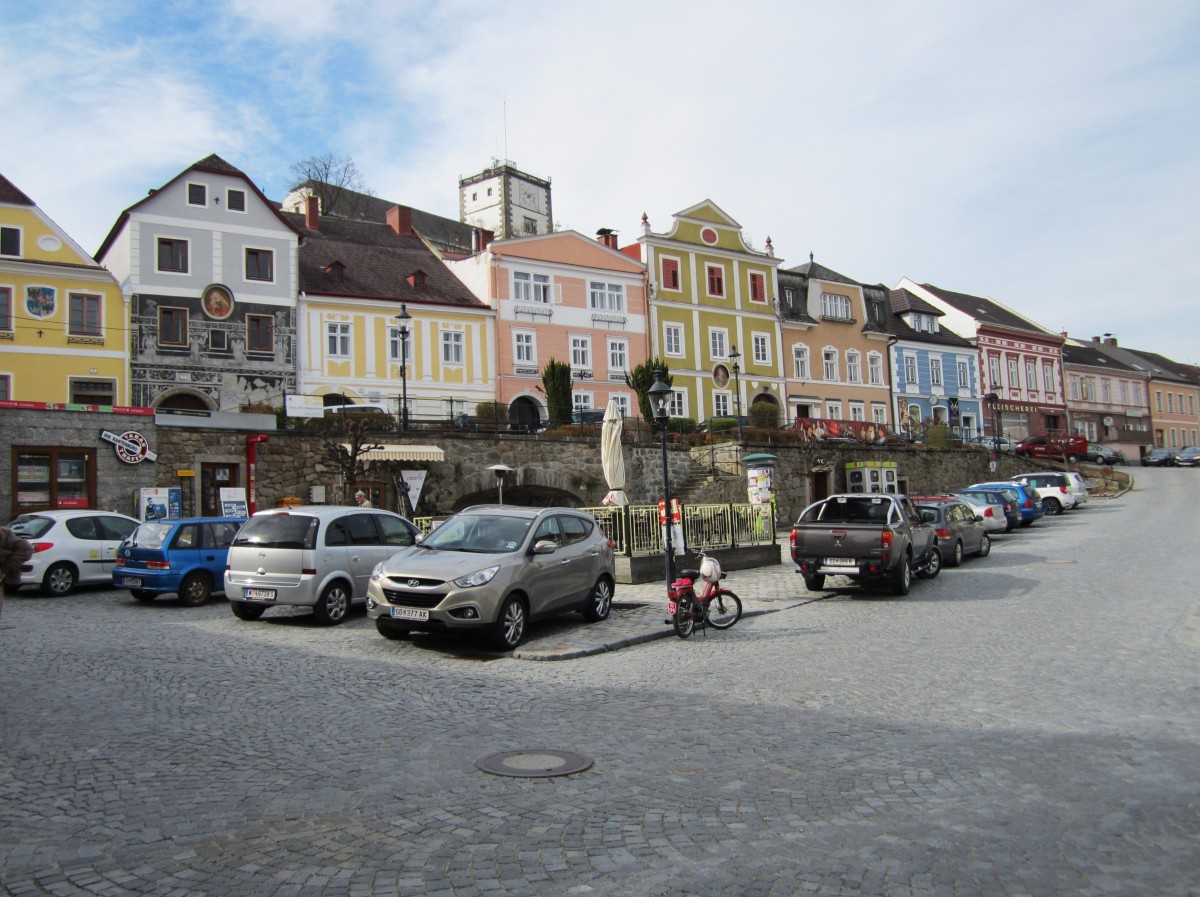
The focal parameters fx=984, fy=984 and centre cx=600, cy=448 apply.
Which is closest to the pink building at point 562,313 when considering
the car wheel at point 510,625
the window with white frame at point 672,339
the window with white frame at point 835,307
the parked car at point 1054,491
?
the window with white frame at point 672,339

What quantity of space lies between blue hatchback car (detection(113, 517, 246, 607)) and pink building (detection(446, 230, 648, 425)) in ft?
83.4

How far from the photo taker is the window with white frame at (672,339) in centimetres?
4869

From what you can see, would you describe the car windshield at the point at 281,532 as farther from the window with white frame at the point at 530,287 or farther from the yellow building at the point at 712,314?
the yellow building at the point at 712,314

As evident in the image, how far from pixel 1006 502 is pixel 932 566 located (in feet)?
46.1

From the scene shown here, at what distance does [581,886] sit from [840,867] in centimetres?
134

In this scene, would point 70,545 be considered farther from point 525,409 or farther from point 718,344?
point 718,344

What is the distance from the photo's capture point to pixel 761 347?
52.9m

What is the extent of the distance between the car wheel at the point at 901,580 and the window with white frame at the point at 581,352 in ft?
93.7

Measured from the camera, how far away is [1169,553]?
22344mm

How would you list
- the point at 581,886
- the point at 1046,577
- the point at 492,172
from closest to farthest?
the point at 581,886, the point at 1046,577, the point at 492,172

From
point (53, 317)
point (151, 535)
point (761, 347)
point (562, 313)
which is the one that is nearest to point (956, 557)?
point (151, 535)

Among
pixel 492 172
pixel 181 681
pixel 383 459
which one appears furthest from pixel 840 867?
pixel 492 172

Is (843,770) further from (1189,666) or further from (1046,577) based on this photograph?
(1046,577)

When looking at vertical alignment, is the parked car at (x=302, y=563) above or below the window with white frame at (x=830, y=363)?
below
